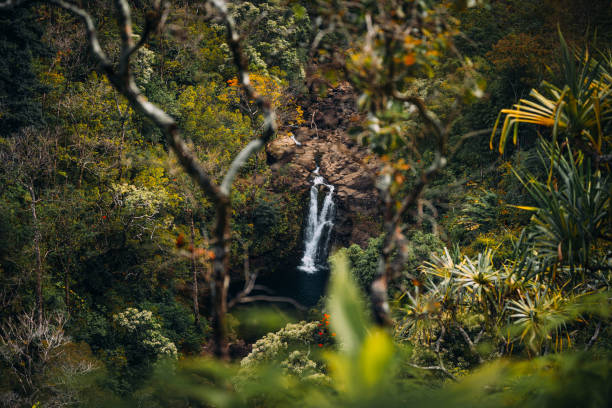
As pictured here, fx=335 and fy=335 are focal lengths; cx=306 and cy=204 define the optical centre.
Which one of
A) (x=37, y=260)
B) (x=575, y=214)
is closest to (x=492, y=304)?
(x=575, y=214)

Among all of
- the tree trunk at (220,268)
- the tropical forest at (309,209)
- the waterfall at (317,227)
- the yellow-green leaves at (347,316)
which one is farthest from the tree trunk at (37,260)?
the waterfall at (317,227)

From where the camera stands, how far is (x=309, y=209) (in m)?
17.2

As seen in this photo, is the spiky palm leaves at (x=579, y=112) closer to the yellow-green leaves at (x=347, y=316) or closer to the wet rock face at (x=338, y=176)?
the yellow-green leaves at (x=347, y=316)

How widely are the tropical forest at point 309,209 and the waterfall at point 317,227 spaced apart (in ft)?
0.35

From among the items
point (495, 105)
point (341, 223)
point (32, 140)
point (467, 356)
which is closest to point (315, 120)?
point (341, 223)

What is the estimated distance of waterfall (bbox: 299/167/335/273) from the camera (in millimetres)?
17047

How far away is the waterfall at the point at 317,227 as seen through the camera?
1705cm

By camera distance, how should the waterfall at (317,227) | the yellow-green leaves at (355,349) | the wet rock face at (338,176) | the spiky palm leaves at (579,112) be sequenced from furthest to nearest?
the waterfall at (317,227) < the wet rock face at (338,176) < the spiky palm leaves at (579,112) < the yellow-green leaves at (355,349)

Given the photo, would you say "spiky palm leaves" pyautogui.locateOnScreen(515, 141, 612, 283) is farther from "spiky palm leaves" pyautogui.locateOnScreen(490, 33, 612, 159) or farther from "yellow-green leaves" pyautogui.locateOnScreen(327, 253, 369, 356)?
"yellow-green leaves" pyautogui.locateOnScreen(327, 253, 369, 356)

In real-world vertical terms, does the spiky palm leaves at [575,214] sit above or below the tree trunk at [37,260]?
above


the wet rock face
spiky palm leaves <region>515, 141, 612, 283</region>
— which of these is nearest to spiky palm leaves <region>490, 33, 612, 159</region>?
spiky palm leaves <region>515, 141, 612, 283</region>

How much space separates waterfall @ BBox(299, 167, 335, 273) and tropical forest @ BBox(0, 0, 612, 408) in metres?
0.11

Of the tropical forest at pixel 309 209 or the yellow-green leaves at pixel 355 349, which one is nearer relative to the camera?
the yellow-green leaves at pixel 355 349

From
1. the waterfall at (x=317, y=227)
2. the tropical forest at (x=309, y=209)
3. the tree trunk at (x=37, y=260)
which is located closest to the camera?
the tropical forest at (x=309, y=209)
